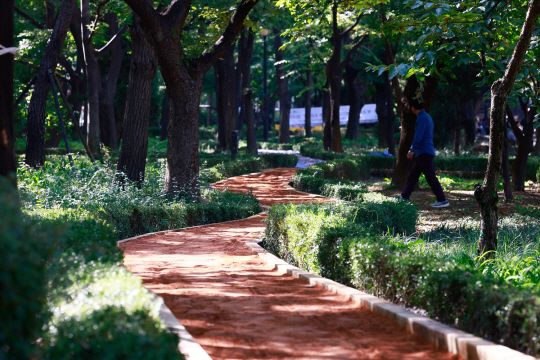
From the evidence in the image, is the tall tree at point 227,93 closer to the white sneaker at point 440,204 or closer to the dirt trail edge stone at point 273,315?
the white sneaker at point 440,204

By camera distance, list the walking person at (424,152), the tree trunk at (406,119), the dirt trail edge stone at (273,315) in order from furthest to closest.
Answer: the tree trunk at (406,119)
the walking person at (424,152)
the dirt trail edge stone at (273,315)

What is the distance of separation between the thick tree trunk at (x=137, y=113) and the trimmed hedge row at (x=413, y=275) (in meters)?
7.30

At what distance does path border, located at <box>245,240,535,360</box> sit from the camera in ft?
19.2

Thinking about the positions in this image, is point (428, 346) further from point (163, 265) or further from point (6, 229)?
point (163, 265)

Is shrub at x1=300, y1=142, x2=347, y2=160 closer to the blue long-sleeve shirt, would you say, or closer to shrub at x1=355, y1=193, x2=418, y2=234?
the blue long-sleeve shirt

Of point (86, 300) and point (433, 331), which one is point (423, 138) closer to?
point (433, 331)

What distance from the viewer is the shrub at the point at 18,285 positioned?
4.20 meters

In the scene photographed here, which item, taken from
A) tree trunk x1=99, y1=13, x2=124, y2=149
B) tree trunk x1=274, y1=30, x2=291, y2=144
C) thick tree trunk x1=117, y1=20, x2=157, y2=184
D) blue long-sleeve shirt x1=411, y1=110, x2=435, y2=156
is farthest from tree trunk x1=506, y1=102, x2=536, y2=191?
tree trunk x1=274, y1=30, x2=291, y2=144

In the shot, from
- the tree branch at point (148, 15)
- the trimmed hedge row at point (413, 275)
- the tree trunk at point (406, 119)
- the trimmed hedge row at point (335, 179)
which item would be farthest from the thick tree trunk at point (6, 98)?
the tree trunk at point (406, 119)

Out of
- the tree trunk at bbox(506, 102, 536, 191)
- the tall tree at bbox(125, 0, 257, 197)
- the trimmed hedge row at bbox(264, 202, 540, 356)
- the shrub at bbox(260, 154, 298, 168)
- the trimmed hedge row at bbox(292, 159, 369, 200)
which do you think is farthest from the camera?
the shrub at bbox(260, 154, 298, 168)

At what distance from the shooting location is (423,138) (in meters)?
17.0

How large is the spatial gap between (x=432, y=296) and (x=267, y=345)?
1.35 metres

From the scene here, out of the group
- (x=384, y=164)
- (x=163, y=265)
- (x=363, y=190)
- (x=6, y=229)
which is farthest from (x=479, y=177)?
(x=6, y=229)

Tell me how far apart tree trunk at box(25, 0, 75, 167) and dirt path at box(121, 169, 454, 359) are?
10.1 meters
